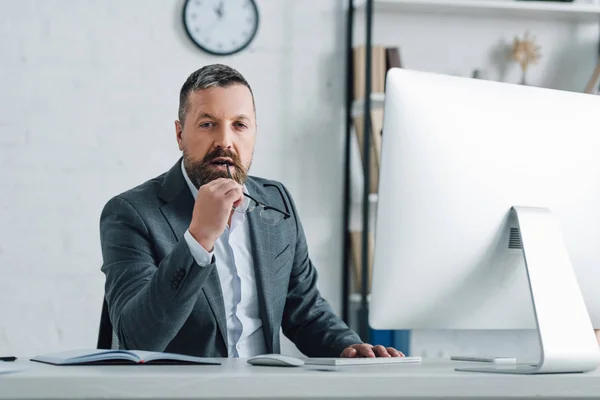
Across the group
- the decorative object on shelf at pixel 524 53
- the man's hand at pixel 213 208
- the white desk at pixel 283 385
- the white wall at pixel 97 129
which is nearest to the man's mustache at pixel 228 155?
the man's hand at pixel 213 208

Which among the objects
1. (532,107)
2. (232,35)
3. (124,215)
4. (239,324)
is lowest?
(239,324)

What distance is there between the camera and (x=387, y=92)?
1135mm

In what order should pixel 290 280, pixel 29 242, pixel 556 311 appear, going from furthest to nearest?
pixel 29 242, pixel 290 280, pixel 556 311

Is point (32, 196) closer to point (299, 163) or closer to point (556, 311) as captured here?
point (299, 163)

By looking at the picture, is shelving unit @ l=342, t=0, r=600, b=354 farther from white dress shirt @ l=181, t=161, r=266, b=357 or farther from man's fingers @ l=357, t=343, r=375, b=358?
man's fingers @ l=357, t=343, r=375, b=358

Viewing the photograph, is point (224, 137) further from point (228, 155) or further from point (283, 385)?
point (283, 385)

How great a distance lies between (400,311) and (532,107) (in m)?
0.35

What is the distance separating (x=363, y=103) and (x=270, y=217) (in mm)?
1261

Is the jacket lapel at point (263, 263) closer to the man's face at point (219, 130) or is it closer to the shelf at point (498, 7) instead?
the man's face at point (219, 130)

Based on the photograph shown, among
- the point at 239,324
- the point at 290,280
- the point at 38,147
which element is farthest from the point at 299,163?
the point at 239,324

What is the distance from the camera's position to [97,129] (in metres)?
3.01

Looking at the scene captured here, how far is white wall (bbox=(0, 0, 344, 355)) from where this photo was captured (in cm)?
296

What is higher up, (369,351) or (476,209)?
(476,209)

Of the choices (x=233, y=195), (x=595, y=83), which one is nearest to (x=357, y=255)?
(x=595, y=83)
